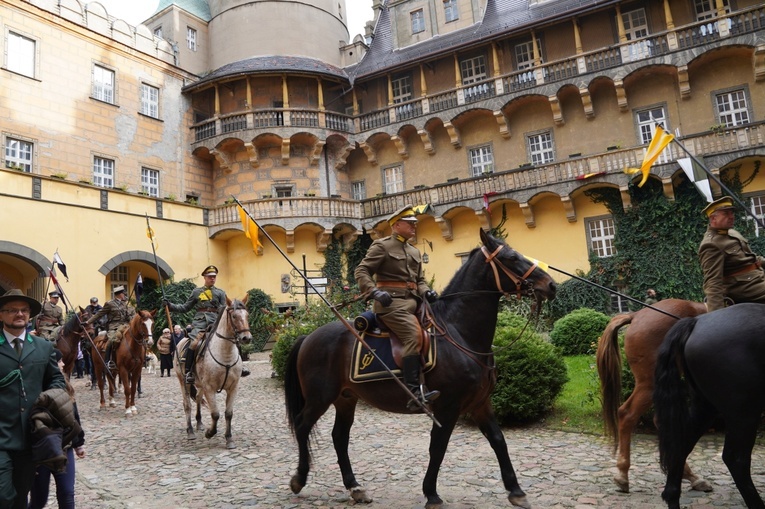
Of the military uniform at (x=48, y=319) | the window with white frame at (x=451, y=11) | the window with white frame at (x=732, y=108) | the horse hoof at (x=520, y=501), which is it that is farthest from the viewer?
the window with white frame at (x=451, y=11)

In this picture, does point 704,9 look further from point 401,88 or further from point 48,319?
point 48,319

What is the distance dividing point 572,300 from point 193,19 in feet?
81.6

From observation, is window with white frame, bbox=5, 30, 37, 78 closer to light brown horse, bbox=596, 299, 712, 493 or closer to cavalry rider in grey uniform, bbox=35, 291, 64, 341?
cavalry rider in grey uniform, bbox=35, 291, 64, 341

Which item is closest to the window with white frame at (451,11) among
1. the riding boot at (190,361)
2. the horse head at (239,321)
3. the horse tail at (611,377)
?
the horse head at (239,321)

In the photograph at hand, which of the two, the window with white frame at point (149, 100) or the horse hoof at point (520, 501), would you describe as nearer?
the horse hoof at point (520, 501)

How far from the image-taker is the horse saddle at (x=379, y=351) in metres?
5.31

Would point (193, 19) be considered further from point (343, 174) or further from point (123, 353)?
point (123, 353)

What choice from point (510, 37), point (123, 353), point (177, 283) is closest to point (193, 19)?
point (177, 283)

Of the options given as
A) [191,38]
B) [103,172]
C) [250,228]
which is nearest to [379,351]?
[250,228]

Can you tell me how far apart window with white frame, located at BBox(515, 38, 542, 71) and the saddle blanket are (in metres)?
21.6

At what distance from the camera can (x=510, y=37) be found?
77.4ft

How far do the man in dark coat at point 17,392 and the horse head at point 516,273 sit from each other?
3987 millimetres

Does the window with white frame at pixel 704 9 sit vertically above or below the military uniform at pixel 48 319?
above

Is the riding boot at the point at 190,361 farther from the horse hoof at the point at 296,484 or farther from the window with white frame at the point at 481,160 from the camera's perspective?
the window with white frame at the point at 481,160
